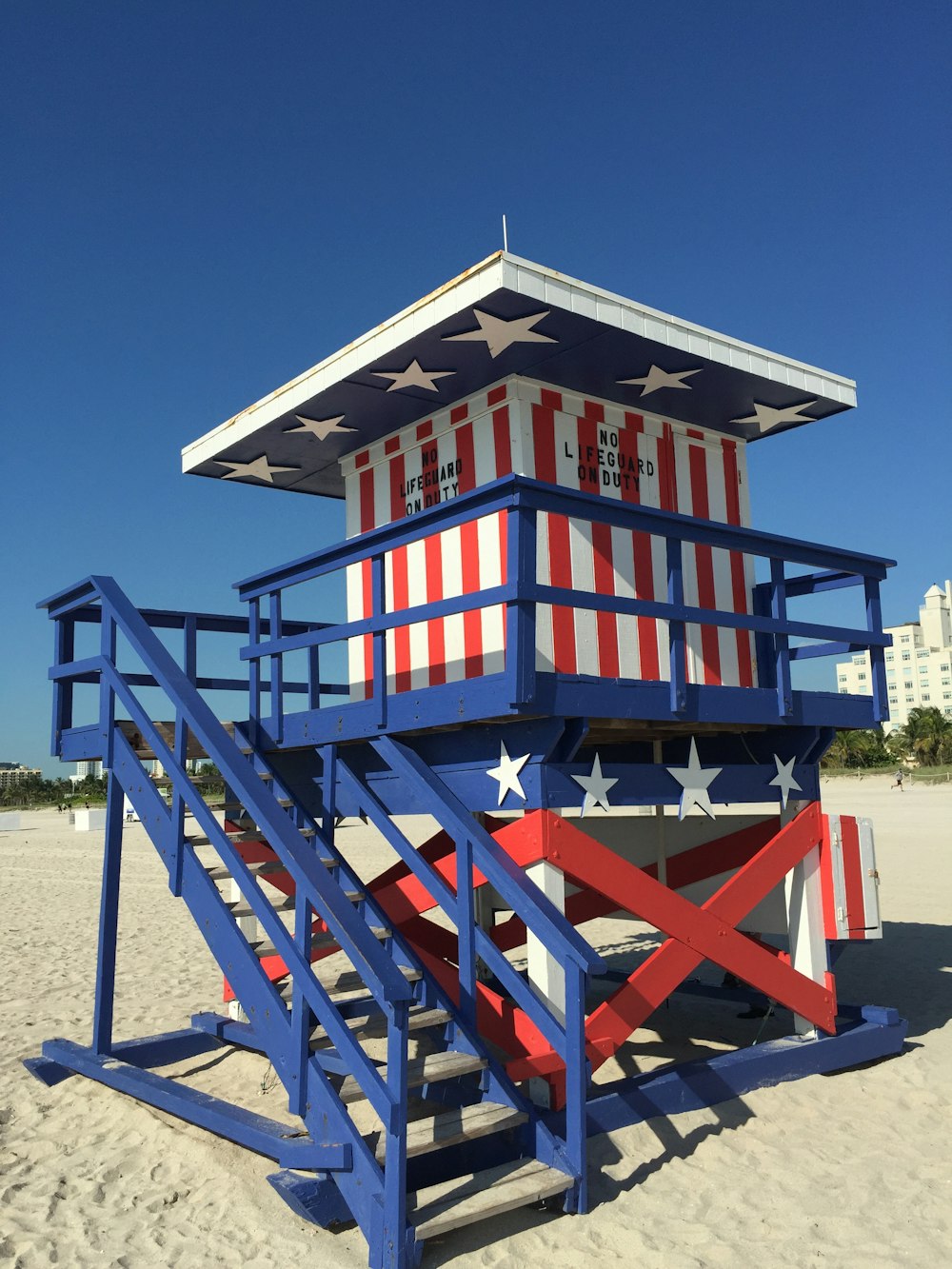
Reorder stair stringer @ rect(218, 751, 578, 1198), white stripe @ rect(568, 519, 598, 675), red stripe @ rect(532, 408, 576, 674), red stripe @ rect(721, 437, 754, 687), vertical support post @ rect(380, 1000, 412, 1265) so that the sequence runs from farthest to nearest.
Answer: red stripe @ rect(721, 437, 754, 687)
white stripe @ rect(568, 519, 598, 675)
red stripe @ rect(532, 408, 576, 674)
stair stringer @ rect(218, 751, 578, 1198)
vertical support post @ rect(380, 1000, 412, 1265)

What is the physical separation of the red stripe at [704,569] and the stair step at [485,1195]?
3728 millimetres

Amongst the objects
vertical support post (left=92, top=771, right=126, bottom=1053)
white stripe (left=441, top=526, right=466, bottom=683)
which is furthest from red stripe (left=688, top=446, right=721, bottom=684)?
vertical support post (left=92, top=771, right=126, bottom=1053)

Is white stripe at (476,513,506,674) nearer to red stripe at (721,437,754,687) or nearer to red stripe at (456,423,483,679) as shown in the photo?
red stripe at (456,423,483,679)

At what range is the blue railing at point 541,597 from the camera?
546 cm

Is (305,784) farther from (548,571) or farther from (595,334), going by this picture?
(595,334)

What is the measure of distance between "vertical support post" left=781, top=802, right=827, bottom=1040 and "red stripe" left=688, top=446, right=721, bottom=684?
1.46 metres

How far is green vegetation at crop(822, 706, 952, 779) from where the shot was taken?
67500 mm

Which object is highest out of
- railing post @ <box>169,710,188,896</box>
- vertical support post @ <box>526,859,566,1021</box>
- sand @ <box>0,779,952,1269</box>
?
railing post @ <box>169,710,188,896</box>

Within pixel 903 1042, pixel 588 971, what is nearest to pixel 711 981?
pixel 903 1042

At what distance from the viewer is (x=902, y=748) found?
75.0 metres

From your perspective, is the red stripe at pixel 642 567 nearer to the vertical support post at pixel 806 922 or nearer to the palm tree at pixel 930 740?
the vertical support post at pixel 806 922

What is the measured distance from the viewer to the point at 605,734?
741 cm

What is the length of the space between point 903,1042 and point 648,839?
2.35 meters

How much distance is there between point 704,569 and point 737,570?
1.31 feet
